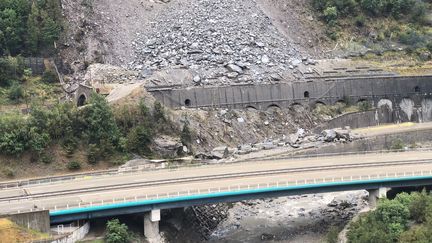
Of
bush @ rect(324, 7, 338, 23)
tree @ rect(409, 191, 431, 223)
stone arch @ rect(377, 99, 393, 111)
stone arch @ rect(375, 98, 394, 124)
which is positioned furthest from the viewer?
bush @ rect(324, 7, 338, 23)

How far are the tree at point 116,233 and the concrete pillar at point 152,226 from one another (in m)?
2.15

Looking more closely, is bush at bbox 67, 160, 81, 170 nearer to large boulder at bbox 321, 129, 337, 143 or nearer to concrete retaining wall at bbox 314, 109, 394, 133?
large boulder at bbox 321, 129, 337, 143

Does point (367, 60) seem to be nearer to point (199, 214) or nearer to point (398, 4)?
point (398, 4)

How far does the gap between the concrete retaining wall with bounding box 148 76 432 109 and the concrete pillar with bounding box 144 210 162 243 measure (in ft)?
82.4

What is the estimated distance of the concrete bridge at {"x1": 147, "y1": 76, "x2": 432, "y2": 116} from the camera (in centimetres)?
7106

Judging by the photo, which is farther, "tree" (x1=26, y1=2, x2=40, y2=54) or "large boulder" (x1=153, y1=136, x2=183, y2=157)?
"tree" (x1=26, y1=2, x2=40, y2=54)

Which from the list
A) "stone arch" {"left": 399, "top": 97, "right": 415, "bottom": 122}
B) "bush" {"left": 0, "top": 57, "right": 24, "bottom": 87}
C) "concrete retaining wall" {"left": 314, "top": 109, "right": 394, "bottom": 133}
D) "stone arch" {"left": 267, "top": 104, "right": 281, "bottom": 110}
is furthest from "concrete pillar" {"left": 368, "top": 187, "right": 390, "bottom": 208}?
"bush" {"left": 0, "top": 57, "right": 24, "bottom": 87}

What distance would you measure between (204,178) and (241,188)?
14.6 ft

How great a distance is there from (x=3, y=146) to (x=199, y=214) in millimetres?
15380

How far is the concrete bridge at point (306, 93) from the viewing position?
7106cm

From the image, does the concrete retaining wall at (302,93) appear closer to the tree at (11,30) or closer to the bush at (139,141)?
the bush at (139,141)

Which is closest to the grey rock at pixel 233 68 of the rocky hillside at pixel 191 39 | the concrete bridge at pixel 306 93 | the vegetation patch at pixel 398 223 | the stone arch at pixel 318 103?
the rocky hillside at pixel 191 39

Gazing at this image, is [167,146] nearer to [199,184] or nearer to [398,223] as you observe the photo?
[199,184]

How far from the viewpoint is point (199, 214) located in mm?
51312
